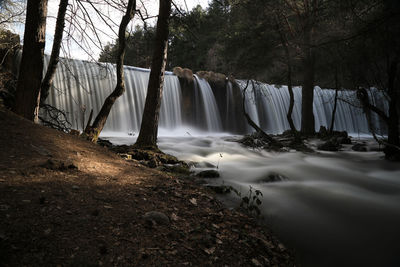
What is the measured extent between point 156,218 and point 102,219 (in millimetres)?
493

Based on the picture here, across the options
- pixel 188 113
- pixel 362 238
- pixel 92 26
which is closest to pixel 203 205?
pixel 362 238

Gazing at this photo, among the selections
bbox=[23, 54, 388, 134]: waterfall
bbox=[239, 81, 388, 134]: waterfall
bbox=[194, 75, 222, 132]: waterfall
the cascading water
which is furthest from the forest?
bbox=[239, 81, 388, 134]: waterfall

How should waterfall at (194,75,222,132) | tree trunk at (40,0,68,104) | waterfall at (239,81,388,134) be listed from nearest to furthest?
tree trunk at (40,0,68,104), waterfall at (194,75,222,132), waterfall at (239,81,388,134)

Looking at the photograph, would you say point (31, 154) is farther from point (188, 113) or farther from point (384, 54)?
point (188, 113)

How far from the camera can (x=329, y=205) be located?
4367mm

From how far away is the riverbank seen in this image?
188 centimetres

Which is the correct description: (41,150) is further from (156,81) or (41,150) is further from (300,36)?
(300,36)

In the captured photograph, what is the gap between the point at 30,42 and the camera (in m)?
5.03

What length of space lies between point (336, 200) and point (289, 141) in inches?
279

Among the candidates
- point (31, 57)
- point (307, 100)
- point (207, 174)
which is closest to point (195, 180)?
point (207, 174)

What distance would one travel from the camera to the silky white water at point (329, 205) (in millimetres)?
3125

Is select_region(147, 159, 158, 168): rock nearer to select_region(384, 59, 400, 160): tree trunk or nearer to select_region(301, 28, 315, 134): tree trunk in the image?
select_region(384, 59, 400, 160): tree trunk

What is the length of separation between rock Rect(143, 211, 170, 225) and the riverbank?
0.04 ft

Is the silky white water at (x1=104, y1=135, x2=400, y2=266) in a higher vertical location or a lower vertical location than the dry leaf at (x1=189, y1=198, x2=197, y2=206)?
lower
